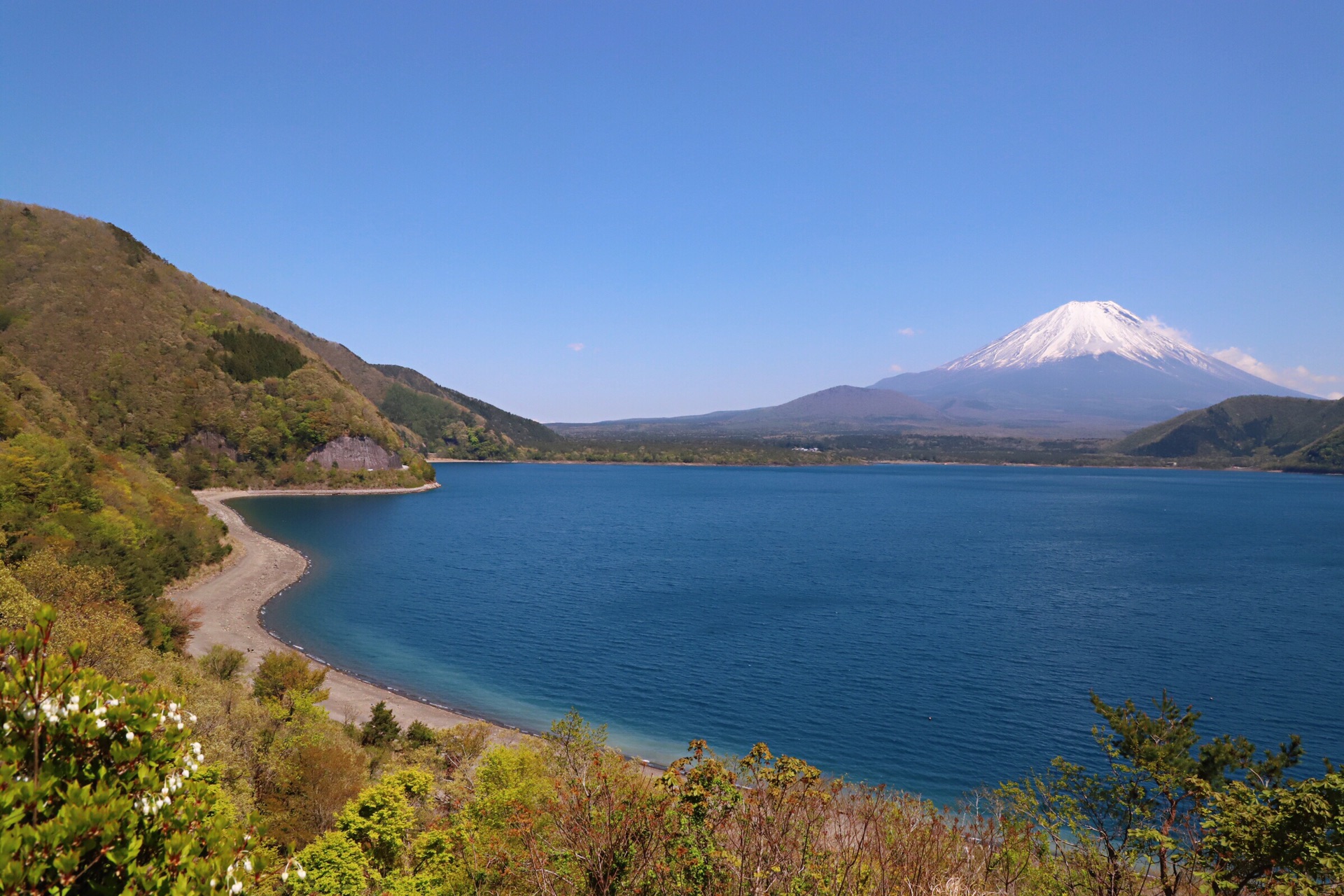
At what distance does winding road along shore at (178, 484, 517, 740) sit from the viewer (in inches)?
1135

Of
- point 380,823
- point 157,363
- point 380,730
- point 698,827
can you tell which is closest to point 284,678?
point 380,730

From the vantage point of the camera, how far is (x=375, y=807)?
14.5 metres

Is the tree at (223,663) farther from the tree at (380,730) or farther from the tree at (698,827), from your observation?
the tree at (698,827)

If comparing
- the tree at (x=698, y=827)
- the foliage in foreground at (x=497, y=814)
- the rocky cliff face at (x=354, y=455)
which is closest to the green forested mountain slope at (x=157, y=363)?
the rocky cliff face at (x=354, y=455)

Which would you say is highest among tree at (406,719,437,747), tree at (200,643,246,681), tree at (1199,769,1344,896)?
tree at (1199,769,1344,896)

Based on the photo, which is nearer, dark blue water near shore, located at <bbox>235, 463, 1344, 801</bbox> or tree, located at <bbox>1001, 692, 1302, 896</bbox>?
tree, located at <bbox>1001, 692, 1302, 896</bbox>

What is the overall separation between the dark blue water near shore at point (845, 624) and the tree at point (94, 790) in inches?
930

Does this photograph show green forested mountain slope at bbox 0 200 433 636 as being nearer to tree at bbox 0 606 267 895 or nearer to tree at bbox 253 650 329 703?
tree at bbox 253 650 329 703

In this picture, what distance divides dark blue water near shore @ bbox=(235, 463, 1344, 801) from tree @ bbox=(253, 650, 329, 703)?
21.9ft

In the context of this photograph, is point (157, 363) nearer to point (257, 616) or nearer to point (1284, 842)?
point (257, 616)

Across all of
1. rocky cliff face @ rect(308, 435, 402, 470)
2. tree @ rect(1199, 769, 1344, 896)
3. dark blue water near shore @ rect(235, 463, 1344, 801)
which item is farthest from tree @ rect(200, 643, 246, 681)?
rocky cliff face @ rect(308, 435, 402, 470)

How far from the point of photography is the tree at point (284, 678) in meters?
25.5

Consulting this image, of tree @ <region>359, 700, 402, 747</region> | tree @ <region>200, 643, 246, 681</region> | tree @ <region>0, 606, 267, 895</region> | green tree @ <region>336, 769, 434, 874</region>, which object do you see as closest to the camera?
tree @ <region>0, 606, 267, 895</region>

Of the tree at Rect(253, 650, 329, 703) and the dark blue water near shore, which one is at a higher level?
the tree at Rect(253, 650, 329, 703)
